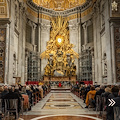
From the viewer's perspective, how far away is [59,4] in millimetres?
29625

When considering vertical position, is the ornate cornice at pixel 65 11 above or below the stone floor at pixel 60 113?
above

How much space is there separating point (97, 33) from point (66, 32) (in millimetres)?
9358

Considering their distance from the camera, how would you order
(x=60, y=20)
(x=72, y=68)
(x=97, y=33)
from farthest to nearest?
(x=60, y=20) < (x=72, y=68) < (x=97, y=33)

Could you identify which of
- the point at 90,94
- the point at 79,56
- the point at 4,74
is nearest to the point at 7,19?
the point at 4,74

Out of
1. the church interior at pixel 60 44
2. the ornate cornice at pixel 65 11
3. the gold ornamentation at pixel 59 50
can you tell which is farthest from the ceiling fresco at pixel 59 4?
the gold ornamentation at pixel 59 50

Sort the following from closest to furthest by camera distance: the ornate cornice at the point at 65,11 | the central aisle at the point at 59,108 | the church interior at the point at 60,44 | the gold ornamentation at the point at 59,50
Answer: the central aisle at the point at 59,108 → the church interior at the point at 60,44 → the ornate cornice at the point at 65,11 → the gold ornamentation at the point at 59,50

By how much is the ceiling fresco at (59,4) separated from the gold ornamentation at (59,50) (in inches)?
76.1

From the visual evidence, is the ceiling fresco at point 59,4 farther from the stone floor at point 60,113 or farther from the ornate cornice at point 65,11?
the stone floor at point 60,113

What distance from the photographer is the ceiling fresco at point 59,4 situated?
28.4 meters

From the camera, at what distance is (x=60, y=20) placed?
94.4 ft

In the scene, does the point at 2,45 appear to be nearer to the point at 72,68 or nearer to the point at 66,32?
the point at 72,68

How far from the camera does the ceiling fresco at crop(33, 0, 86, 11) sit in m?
28.4

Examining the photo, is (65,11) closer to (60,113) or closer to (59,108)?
(59,108)

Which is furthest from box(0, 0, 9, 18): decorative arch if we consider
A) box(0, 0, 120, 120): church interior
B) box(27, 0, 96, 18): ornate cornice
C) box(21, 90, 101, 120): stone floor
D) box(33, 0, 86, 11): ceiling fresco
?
box(33, 0, 86, 11): ceiling fresco
